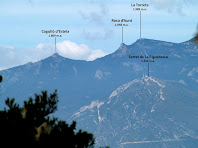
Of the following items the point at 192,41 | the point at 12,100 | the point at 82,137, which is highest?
the point at 192,41

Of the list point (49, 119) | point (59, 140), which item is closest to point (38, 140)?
point (59, 140)

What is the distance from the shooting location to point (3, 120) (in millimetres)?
36594

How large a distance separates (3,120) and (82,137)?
632 centimetres

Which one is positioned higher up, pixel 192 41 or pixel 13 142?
pixel 192 41

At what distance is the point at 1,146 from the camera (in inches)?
1296

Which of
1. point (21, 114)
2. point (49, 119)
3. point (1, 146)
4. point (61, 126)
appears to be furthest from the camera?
point (49, 119)

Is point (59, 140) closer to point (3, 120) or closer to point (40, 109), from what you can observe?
point (3, 120)

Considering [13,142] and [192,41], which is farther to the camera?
[13,142]

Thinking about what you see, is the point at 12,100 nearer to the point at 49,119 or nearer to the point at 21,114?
the point at 49,119

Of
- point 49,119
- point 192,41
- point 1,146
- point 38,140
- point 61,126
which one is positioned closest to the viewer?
point 192,41

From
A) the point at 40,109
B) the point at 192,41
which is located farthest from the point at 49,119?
the point at 192,41

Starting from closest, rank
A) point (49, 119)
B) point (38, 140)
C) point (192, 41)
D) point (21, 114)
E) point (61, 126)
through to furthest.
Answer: point (192, 41), point (38, 140), point (21, 114), point (61, 126), point (49, 119)

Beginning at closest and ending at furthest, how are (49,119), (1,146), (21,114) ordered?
(1,146)
(21,114)
(49,119)

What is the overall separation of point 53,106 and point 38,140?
13177mm
